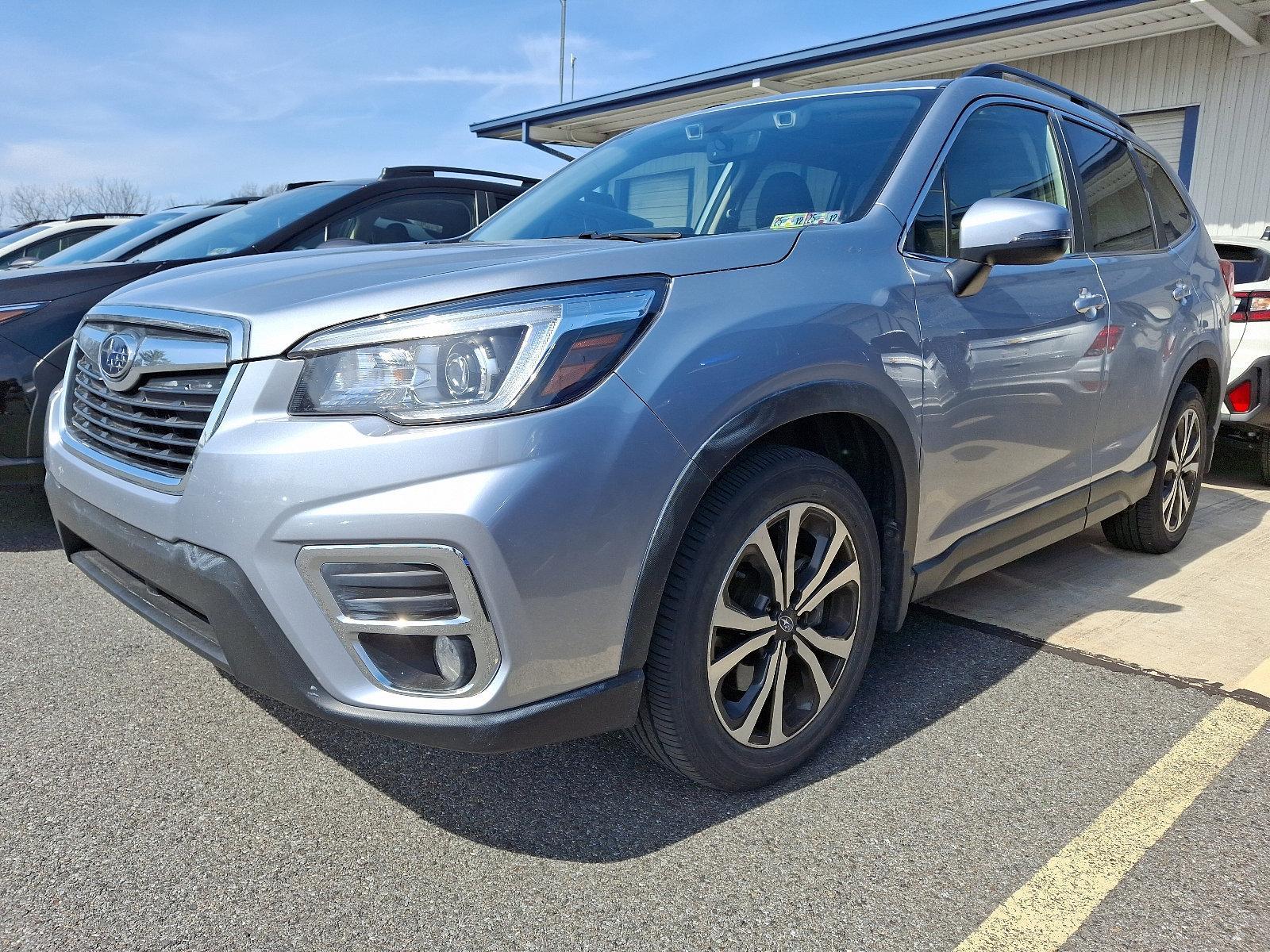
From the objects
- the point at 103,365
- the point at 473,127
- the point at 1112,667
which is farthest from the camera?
the point at 473,127

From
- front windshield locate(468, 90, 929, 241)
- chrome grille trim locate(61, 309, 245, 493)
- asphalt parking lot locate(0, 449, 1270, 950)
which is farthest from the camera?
front windshield locate(468, 90, 929, 241)

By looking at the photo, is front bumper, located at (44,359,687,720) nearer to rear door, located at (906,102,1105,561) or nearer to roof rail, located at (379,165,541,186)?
rear door, located at (906,102,1105,561)

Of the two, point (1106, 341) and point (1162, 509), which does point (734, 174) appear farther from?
point (1162, 509)

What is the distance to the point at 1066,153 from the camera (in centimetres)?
331

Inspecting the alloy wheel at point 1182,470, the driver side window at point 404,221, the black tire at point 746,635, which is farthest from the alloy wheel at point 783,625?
the driver side window at point 404,221

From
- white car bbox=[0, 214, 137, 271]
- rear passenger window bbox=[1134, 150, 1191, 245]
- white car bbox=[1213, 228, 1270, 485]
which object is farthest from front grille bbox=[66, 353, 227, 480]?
white car bbox=[0, 214, 137, 271]

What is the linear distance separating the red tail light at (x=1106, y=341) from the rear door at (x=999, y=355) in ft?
0.07

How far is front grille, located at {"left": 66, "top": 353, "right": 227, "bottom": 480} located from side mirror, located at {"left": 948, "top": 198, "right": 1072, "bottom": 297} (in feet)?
5.82

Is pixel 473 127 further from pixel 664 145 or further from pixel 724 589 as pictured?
pixel 724 589

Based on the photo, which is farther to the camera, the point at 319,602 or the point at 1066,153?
the point at 1066,153

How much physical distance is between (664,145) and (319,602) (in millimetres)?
2104

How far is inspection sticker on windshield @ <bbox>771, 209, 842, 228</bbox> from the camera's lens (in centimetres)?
247

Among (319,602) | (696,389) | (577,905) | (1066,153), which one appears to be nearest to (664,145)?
(1066,153)

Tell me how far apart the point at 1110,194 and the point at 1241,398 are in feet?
7.92
